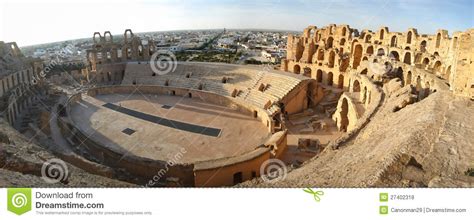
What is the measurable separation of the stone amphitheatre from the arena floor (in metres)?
0.10

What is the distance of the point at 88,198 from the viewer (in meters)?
6.08

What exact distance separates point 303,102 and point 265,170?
10.9 m

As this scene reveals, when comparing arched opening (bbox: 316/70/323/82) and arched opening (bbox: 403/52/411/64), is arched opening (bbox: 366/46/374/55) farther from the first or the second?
arched opening (bbox: 316/70/323/82)

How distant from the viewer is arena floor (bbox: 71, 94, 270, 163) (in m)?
15.9

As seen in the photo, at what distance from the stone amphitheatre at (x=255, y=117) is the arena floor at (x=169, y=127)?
10 cm

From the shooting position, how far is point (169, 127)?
19203 mm

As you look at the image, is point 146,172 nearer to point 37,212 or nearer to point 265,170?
point 265,170

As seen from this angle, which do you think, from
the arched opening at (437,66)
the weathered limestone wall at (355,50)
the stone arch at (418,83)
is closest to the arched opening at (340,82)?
the weathered limestone wall at (355,50)

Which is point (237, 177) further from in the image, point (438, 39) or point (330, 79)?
point (438, 39)

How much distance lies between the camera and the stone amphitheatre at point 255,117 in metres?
8.89

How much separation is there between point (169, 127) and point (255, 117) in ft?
18.8

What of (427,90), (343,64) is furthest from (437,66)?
(427,90)

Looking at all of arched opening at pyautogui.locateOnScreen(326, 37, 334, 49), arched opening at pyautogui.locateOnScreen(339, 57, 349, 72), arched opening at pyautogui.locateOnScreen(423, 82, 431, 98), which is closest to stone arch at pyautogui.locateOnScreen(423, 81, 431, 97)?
arched opening at pyautogui.locateOnScreen(423, 82, 431, 98)

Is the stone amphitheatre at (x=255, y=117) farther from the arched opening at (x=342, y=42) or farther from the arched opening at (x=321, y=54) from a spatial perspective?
the arched opening at (x=342, y=42)
